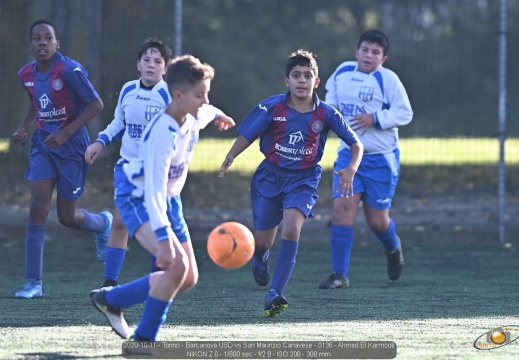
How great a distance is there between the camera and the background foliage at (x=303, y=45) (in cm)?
1462

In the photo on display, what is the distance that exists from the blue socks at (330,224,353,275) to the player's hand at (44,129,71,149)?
7.88 ft

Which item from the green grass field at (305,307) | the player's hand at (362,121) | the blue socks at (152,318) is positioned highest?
the player's hand at (362,121)

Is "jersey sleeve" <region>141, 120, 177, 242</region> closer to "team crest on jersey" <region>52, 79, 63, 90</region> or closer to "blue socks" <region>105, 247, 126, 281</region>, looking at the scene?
"blue socks" <region>105, 247, 126, 281</region>

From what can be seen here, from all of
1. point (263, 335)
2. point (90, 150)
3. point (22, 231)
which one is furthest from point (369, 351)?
point (22, 231)

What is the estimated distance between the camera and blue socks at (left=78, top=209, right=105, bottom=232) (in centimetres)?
902

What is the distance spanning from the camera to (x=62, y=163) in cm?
866

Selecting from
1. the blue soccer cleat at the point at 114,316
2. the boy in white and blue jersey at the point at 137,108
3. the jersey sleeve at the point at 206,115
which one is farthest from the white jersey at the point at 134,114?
the blue soccer cleat at the point at 114,316

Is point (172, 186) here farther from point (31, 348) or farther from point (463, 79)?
point (463, 79)

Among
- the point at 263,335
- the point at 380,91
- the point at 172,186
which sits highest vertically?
the point at 380,91

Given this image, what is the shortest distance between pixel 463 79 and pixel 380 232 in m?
6.07

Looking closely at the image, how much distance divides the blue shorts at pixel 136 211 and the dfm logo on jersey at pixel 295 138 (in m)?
1.75

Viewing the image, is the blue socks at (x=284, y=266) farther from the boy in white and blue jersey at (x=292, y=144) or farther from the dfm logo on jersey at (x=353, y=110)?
the dfm logo on jersey at (x=353, y=110)

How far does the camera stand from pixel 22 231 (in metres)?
12.7

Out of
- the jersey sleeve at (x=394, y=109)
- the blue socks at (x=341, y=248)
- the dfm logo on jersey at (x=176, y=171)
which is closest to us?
the dfm logo on jersey at (x=176, y=171)
